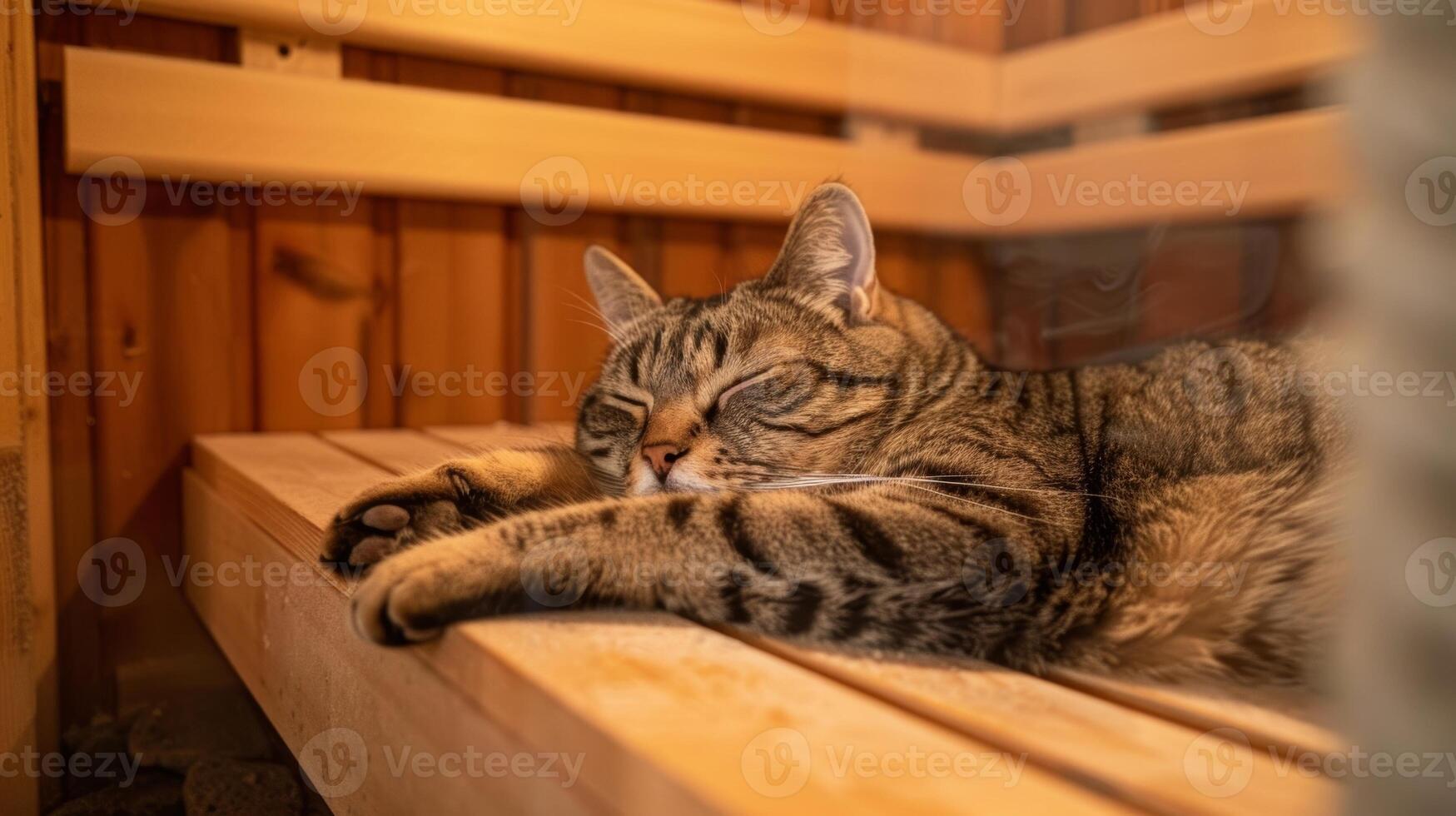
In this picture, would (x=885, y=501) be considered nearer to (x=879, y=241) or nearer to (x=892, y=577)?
(x=892, y=577)

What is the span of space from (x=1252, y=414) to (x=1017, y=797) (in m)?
0.76

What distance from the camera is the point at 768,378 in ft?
3.97

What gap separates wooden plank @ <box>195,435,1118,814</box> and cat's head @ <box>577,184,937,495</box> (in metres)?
0.36

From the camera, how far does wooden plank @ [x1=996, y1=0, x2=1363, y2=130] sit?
199 cm

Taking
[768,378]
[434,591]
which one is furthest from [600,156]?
[434,591]

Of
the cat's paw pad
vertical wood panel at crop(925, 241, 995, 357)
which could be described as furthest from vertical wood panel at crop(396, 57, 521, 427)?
vertical wood panel at crop(925, 241, 995, 357)

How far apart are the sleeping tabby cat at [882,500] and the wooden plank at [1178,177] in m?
0.94

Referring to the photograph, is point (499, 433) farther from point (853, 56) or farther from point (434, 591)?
point (853, 56)

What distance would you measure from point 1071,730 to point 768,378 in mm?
652

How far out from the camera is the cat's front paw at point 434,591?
76cm

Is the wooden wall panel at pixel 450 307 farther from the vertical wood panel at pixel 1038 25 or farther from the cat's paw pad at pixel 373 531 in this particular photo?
the vertical wood panel at pixel 1038 25

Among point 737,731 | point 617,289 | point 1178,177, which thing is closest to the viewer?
point 737,731

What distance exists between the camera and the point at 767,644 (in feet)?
2.66

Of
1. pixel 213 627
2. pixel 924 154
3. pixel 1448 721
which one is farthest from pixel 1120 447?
pixel 924 154
